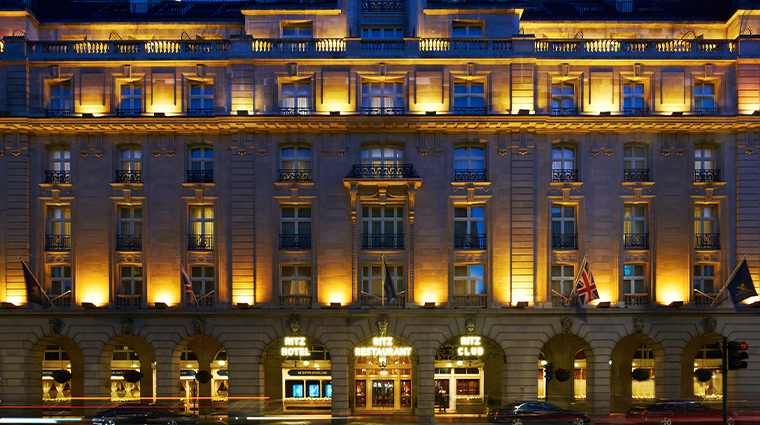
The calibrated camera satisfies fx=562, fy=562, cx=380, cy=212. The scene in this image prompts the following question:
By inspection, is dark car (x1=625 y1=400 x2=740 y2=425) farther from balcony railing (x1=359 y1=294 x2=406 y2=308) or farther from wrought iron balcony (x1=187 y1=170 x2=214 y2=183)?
wrought iron balcony (x1=187 y1=170 x2=214 y2=183)

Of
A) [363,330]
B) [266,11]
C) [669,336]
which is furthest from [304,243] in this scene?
[669,336]

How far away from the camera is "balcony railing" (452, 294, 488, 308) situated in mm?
34125

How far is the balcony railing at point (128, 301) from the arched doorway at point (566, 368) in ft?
84.2

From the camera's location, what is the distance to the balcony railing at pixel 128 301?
34.4 m

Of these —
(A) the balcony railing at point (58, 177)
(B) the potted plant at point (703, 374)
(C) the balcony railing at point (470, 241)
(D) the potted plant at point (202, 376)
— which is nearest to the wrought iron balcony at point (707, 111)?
(C) the balcony railing at point (470, 241)

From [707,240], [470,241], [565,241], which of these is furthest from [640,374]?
[470,241]

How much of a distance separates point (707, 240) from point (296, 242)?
25491mm

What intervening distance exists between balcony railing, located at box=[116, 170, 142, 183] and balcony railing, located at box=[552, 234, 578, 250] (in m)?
26.0

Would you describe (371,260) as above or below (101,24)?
below

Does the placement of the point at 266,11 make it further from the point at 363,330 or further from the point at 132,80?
the point at 363,330

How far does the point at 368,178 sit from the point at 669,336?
66.9 ft

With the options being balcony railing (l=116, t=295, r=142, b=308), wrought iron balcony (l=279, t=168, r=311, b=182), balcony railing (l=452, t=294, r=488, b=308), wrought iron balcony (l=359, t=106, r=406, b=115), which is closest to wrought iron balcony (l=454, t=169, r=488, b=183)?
wrought iron balcony (l=359, t=106, r=406, b=115)

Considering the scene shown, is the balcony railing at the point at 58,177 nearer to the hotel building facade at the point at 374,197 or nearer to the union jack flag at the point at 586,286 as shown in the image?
the hotel building facade at the point at 374,197

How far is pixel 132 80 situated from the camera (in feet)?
116
